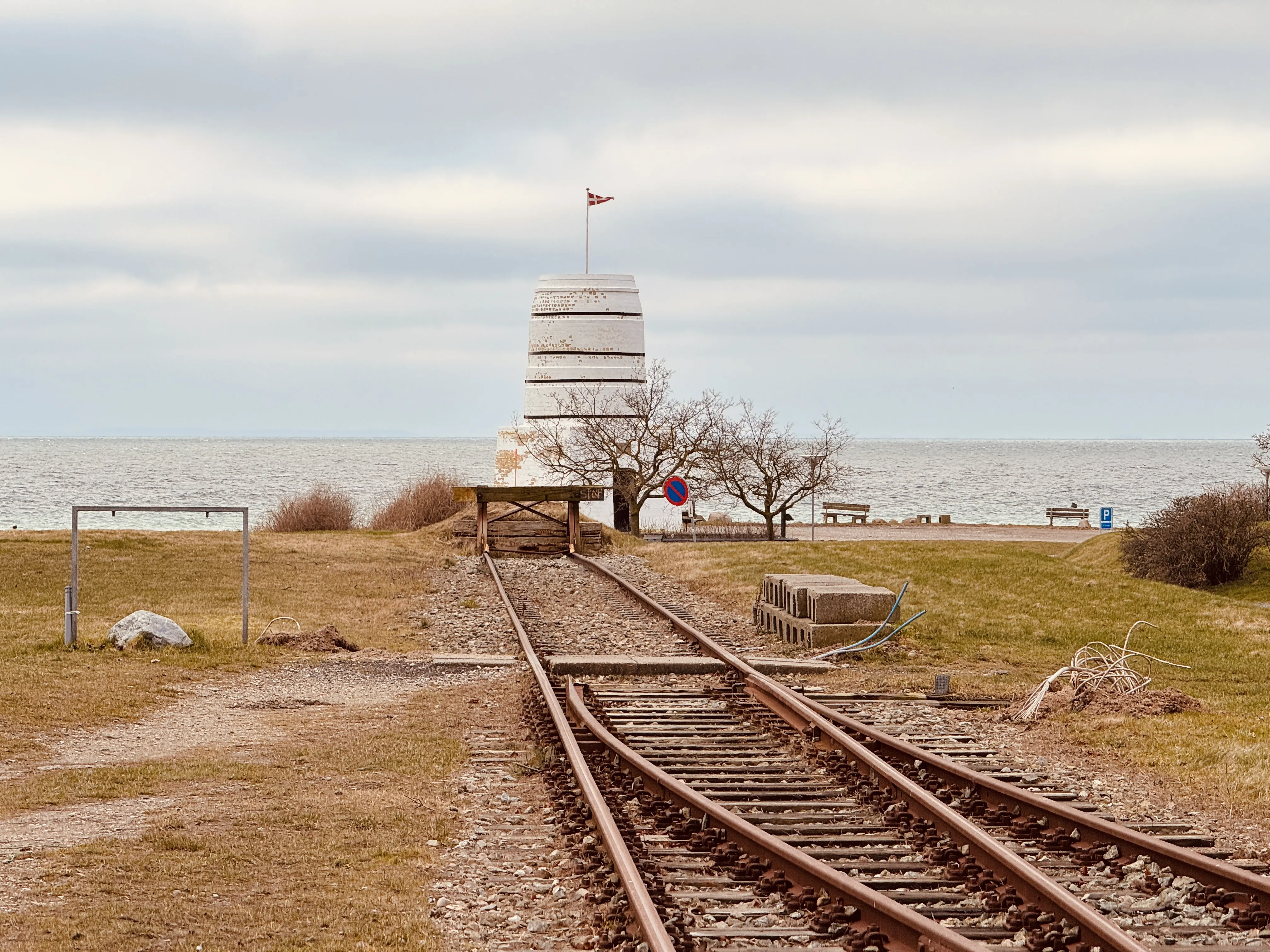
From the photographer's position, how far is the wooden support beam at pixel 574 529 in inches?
1409

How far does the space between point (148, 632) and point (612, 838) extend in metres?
11.0

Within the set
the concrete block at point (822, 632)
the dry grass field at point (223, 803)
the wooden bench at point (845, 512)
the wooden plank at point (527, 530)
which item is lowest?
the dry grass field at point (223, 803)

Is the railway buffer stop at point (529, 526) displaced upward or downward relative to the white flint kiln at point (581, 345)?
downward

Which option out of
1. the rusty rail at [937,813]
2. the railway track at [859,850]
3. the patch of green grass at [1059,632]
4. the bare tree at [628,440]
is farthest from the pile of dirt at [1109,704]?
the bare tree at [628,440]

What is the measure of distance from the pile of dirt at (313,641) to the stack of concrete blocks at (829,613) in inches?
214

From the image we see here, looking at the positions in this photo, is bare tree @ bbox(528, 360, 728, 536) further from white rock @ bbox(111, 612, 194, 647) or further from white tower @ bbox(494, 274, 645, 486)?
white rock @ bbox(111, 612, 194, 647)

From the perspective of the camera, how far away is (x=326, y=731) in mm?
12867

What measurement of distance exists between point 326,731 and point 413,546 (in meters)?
24.0

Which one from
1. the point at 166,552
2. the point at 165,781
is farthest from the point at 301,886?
the point at 166,552

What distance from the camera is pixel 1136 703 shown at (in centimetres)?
1316

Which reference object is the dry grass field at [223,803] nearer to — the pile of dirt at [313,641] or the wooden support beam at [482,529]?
the pile of dirt at [313,641]

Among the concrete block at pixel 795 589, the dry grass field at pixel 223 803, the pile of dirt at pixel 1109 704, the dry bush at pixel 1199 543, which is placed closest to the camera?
the dry grass field at pixel 223 803

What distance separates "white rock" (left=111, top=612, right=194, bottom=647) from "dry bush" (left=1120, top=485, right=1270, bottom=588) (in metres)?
22.4

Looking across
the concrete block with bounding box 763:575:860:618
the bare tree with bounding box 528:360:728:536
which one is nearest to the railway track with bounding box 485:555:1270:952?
the concrete block with bounding box 763:575:860:618
